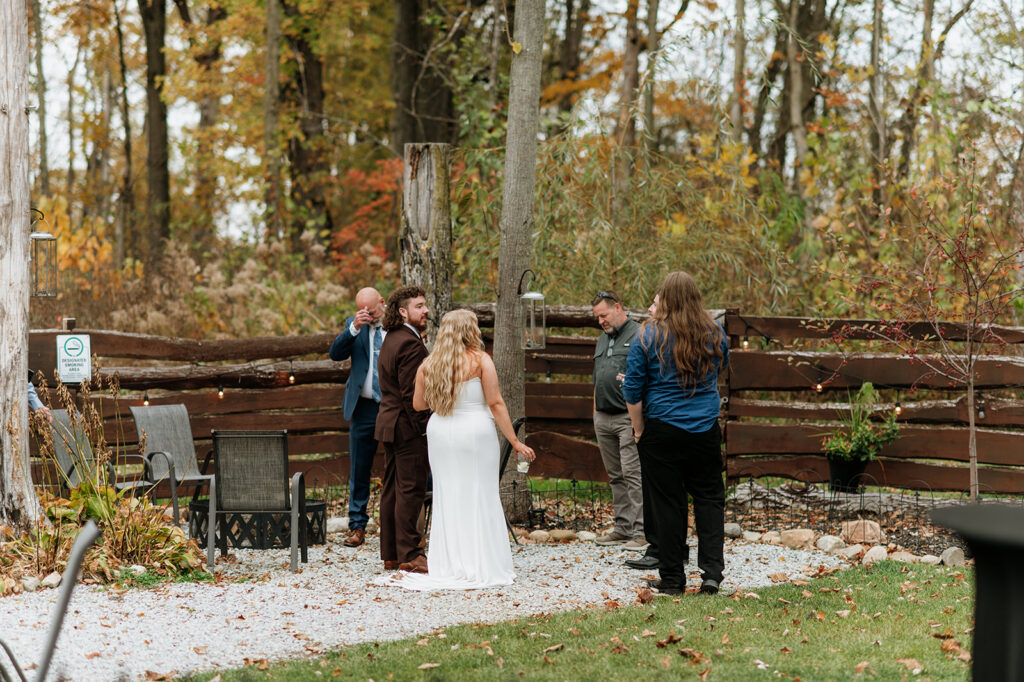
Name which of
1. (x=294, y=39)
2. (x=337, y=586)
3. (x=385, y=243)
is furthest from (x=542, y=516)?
(x=294, y=39)

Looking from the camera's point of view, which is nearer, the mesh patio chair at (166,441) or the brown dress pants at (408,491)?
the brown dress pants at (408,491)

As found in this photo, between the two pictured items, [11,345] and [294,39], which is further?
[294,39]

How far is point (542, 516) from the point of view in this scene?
27.5 ft

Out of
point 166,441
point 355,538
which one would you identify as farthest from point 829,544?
point 166,441

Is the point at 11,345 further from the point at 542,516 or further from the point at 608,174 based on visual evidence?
the point at 608,174

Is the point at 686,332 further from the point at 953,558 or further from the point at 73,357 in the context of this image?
the point at 73,357

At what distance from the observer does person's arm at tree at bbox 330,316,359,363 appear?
7.64m

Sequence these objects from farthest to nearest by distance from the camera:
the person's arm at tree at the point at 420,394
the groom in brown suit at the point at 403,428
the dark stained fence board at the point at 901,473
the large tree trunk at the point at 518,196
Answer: the dark stained fence board at the point at 901,473 < the large tree trunk at the point at 518,196 < the groom in brown suit at the point at 403,428 < the person's arm at tree at the point at 420,394

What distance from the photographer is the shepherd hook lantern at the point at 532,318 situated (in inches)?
316

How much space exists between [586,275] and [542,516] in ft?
8.61

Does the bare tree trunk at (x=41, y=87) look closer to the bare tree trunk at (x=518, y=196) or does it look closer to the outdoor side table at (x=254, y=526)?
the bare tree trunk at (x=518, y=196)

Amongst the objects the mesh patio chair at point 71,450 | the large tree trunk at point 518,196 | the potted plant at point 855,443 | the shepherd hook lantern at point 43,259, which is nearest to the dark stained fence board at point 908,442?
the potted plant at point 855,443

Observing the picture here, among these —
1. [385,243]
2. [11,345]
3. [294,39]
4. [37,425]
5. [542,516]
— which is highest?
[294,39]

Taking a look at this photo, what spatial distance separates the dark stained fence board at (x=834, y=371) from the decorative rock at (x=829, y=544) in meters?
1.81
